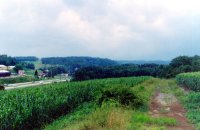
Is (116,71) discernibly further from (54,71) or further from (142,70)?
(54,71)

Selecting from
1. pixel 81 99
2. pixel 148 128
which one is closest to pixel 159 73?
pixel 81 99

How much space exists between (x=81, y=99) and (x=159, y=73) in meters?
85.5

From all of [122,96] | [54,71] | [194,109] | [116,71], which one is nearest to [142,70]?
[116,71]

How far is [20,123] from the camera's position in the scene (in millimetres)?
19406

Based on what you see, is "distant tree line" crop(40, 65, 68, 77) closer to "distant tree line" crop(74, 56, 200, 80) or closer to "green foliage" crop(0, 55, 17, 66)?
"green foliage" crop(0, 55, 17, 66)

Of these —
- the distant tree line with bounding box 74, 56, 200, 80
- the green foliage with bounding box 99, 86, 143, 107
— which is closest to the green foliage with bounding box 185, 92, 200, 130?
the green foliage with bounding box 99, 86, 143, 107

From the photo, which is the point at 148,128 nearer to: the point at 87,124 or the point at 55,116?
the point at 87,124

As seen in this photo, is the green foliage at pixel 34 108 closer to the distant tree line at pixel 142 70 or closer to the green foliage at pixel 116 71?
the green foliage at pixel 116 71

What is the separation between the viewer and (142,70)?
121188mm

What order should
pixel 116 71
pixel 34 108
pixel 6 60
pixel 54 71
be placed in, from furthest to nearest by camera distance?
pixel 6 60 → pixel 54 71 → pixel 116 71 → pixel 34 108

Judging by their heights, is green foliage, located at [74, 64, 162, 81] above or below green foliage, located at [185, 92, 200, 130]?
below

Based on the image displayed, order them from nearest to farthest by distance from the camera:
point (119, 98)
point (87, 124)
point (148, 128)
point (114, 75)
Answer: point (87, 124), point (148, 128), point (119, 98), point (114, 75)

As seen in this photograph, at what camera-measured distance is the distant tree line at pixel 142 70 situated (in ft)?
335

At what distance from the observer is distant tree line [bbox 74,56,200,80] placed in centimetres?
A: 10206
